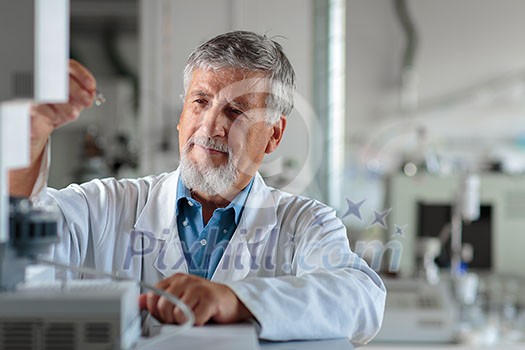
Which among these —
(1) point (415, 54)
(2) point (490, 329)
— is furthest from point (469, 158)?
(2) point (490, 329)

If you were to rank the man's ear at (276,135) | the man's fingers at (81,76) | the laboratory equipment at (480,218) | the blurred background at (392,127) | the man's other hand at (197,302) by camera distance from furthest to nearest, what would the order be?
the laboratory equipment at (480,218), the blurred background at (392,127), the man's ear at (276,135), the man's fingers at (81,76), the man's other hand at (197,302)

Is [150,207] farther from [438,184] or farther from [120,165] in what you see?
[120,165]

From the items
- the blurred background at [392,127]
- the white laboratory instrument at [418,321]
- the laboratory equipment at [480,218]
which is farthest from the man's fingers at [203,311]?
the laboratory equipment at [480,218]

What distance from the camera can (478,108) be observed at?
5289 mm

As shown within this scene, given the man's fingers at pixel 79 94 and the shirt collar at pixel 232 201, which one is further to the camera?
the shirt collar at pixel 232 201

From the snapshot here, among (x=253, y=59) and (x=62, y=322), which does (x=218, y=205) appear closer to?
(x=253, y=59)

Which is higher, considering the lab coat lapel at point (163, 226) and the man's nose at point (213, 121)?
the man's nose at point (213, 121)

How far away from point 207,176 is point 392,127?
444 cm

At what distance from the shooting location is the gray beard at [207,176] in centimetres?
113

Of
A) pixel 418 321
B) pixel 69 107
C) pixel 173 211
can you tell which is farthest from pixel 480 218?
pixel 69 107

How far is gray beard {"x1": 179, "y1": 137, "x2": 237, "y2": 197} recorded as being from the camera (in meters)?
1.13

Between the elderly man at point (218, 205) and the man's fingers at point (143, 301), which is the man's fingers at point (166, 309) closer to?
the man's fingers at point (143, 301)

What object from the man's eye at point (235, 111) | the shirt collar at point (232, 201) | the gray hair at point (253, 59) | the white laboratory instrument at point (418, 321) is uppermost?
the gray hair at point (253, 59)

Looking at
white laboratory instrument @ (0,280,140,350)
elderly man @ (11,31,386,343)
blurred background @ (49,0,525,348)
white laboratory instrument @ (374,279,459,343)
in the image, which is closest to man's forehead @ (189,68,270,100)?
elderly man @ (11,31,386,343)
